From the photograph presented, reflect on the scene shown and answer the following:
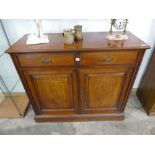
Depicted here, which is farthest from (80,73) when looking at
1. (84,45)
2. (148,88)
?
(148,88)

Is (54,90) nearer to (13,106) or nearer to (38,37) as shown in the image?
(38,37)

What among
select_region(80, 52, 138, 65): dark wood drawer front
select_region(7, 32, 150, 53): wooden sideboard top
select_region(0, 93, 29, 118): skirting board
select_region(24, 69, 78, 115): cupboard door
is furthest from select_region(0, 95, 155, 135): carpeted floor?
select_region(7, 32, 150, 53): wooden sideboard top

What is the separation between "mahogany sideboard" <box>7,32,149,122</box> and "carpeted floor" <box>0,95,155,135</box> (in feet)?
0.31

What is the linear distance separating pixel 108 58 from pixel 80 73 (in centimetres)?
26

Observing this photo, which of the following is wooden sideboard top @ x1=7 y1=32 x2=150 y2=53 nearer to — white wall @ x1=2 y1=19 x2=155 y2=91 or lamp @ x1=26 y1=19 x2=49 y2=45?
lamp @ x1=26 y1=19 x2=49 y2=45

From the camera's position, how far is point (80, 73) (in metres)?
1.14

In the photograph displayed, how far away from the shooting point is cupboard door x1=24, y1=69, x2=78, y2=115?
115 cm

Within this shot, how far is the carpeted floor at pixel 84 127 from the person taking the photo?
143cm

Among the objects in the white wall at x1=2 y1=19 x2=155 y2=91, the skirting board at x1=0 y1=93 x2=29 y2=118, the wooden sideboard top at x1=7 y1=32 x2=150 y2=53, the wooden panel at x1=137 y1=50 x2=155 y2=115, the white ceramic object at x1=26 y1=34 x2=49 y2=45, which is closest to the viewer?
the wooden sideboard top at x1=7 y1=32 x2=150 y2=53

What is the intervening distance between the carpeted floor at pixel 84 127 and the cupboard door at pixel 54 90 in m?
0.17
